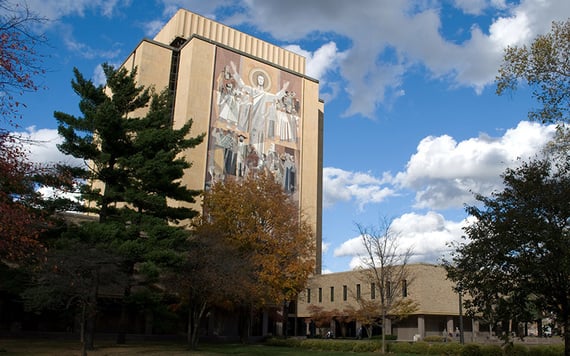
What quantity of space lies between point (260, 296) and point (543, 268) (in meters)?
21.1

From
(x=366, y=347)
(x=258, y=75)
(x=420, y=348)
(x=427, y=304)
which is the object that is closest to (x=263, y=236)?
(x=366, y=347)

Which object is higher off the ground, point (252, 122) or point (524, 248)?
point (252, 122)

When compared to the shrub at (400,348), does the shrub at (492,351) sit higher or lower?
higher

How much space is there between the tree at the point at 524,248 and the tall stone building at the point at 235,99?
122ft

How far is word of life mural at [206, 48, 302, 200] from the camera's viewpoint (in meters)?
61.1

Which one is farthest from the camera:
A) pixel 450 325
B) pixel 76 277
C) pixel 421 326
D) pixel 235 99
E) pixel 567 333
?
pixel 235 99

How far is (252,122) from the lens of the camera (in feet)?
213

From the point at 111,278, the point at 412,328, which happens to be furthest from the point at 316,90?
the point at 111,278

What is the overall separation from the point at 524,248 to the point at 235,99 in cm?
4917

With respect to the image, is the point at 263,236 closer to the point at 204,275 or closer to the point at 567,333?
the point at 204,275

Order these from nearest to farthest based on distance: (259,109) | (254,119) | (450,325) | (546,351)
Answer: (546,351)
(450,325)
(254,119)
(259,109)

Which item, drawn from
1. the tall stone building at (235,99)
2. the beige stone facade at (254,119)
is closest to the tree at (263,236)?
the tall stone building at (235,99)

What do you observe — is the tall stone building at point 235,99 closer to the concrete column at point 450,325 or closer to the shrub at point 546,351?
the concrete column at point 450,325

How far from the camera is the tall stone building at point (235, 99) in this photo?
197 feet
